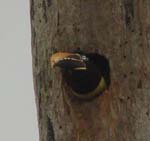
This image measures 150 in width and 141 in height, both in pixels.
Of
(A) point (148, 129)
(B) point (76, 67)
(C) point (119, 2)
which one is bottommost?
(A) point (148, 129)

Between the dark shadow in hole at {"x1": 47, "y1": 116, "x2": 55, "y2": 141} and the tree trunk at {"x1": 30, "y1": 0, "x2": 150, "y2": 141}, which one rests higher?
the tree trunk at {"x1": 30, "y1": 0, "x2": 150, "y2": 141}

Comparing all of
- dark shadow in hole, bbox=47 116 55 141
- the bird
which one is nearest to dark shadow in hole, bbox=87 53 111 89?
the bird

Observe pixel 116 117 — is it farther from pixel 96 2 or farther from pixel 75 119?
pixel 96 2

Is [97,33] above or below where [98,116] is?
above

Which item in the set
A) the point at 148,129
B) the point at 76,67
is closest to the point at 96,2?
the point at 76,67

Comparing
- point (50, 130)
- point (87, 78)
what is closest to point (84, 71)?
point (87, 78)

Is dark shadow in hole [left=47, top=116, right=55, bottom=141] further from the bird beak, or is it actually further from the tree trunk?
the bird beak
